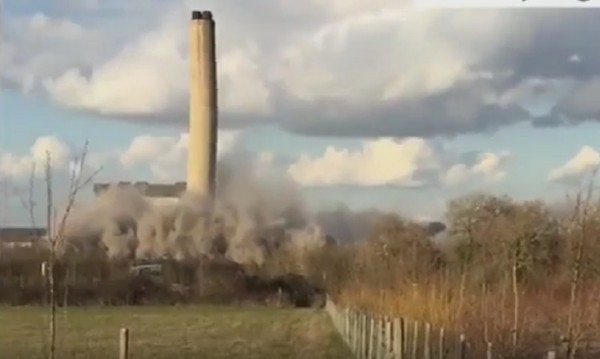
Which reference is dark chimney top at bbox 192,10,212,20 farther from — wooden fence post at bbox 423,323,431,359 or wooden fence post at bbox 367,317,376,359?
wooden fence post at bbox 367,317,376,359

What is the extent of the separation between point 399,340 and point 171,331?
81 cm

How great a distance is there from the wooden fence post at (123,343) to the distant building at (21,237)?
1.34 ft

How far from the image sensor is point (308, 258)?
3486 millimetres

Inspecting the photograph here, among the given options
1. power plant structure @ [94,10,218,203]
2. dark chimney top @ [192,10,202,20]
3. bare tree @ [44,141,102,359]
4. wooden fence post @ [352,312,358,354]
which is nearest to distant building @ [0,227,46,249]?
bare tree @ [44,141,102,359]

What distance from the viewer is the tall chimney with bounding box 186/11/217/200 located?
321cm

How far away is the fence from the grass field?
0.89 ft

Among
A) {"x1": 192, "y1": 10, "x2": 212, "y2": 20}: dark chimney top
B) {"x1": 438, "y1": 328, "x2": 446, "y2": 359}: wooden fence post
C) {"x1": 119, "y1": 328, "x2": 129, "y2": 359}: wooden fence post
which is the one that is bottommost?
{"x1": 438, "y1": 328, "x2": 446, "y2": 359}: wooden fence post

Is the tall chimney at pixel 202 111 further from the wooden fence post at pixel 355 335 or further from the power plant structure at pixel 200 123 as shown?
the wooden fence post at pixel 355 335

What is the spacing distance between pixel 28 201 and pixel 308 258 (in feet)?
2.33

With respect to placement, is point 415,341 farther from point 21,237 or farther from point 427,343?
point 21,237

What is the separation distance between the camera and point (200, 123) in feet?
10.7

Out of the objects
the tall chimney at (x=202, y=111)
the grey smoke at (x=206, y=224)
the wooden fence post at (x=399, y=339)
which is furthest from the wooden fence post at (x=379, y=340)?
the tall chimney at (x=202, y=111)

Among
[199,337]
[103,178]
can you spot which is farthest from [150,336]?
[103,178]

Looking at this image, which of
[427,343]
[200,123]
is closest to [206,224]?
[200,123]
